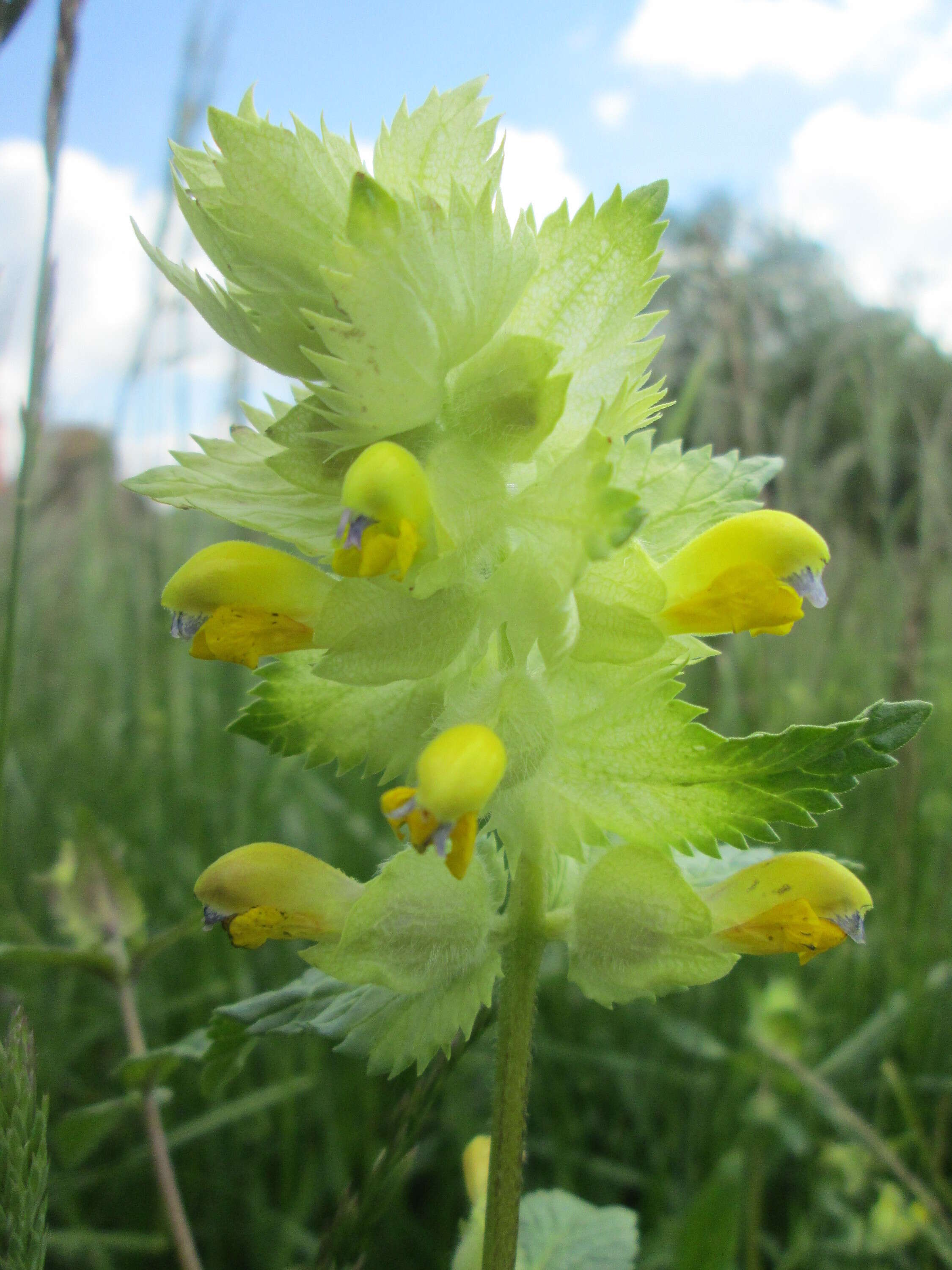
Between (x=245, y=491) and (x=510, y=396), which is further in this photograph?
(x=245, y=491)

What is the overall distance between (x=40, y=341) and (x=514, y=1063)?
109 centimetres

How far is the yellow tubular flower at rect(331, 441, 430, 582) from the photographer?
30.5 inches

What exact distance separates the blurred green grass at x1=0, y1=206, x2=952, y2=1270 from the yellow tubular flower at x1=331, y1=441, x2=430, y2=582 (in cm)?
49

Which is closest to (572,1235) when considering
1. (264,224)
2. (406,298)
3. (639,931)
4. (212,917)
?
(639,931)

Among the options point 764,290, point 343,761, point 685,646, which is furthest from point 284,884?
point 764,290

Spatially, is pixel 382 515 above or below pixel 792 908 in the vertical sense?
above

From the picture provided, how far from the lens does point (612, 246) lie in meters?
0.90

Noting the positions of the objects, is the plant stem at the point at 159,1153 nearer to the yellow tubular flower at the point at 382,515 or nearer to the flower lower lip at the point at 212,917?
the flower lower lip at the point at 212,917

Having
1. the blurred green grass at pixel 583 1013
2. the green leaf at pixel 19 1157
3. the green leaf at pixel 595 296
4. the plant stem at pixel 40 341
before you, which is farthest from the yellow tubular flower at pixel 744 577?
the plant stem at pixel 40 341

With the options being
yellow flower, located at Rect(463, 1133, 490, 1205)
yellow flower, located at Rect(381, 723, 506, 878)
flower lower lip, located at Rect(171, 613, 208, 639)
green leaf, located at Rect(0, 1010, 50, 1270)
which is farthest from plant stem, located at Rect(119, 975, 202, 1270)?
yellow flower, located at Rect(381, 723, 506, 878)

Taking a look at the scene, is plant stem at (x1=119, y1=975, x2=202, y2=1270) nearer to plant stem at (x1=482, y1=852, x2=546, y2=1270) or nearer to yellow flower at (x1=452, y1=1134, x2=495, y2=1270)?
yellow flower at (x1=452, y1=1134, x2=495, y2=1270)

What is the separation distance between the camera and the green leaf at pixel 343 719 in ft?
3.13

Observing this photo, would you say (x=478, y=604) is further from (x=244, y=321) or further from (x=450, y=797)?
(x=244, y=321)

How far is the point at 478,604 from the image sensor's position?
876mm
